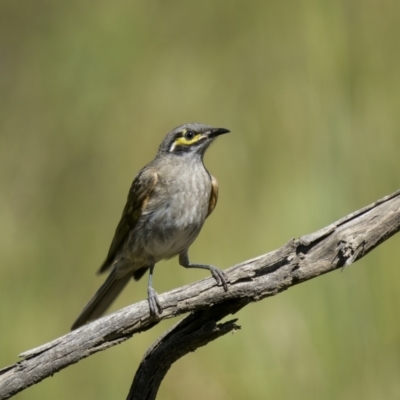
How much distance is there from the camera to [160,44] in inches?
209

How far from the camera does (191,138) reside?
12.6ft

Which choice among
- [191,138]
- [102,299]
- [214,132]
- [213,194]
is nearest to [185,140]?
[191,138]

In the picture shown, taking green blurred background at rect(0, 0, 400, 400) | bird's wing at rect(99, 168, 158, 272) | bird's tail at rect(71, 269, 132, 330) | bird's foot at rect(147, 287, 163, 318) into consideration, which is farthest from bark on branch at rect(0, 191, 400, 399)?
green blurred background at rect(0, 0, 400, 400)

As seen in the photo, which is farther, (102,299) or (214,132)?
(102,299)

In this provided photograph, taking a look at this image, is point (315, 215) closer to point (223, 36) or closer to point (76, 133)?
point (223, 36)

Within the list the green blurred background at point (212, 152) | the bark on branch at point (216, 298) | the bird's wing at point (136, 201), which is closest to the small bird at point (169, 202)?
the bird's wing at point (136, 201)

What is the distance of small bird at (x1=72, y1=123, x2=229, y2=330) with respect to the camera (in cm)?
375

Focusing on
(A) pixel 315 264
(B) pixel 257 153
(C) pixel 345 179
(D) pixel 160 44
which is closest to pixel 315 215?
(C) pixel 345 179

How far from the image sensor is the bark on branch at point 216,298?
2.66 meters

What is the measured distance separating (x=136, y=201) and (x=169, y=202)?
0.68 ft

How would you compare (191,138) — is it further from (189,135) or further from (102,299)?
(102,299)

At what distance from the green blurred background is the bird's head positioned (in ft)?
3.88

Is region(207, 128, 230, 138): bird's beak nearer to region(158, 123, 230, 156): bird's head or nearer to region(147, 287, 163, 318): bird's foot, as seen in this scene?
region(158, 123, 230, 156): bird's head

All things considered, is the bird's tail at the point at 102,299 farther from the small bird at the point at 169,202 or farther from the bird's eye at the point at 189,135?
the bird's eye at the point at 189,135
